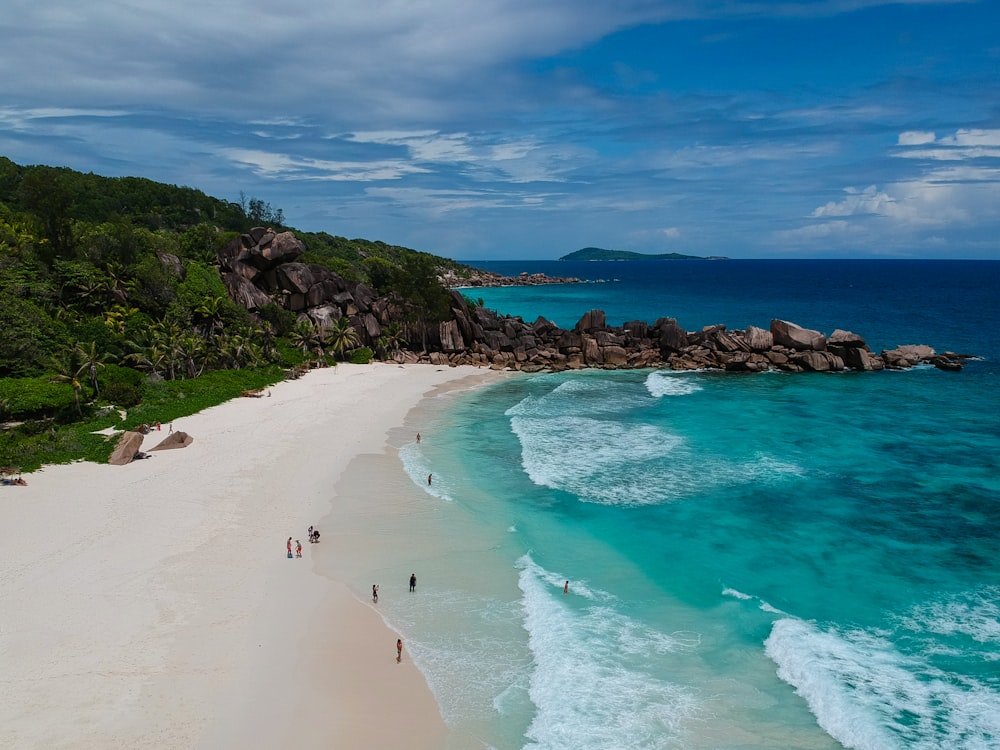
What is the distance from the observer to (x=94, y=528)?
90.2 ft

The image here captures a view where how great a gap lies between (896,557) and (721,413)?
24.1 metres

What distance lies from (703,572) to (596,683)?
8.69 meters

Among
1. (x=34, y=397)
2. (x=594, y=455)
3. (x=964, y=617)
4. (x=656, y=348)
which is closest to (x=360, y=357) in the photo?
(x=34, y=397)

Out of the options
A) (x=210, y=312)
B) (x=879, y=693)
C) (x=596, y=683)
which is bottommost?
(x=596, y=683)

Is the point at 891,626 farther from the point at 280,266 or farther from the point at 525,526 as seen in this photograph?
the point at 280,266

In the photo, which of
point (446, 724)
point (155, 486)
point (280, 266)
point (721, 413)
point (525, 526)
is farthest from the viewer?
point (280, 266)

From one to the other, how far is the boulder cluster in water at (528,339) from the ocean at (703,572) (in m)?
17.0

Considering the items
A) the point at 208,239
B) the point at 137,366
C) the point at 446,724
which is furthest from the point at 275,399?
the point at 446,724

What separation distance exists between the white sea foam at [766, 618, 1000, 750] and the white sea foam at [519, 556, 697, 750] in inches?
139

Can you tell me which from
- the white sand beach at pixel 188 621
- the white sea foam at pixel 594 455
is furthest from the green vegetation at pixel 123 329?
the white sea foam at pixel 594 455

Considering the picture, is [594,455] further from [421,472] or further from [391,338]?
[391,338]

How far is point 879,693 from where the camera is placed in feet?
61.0

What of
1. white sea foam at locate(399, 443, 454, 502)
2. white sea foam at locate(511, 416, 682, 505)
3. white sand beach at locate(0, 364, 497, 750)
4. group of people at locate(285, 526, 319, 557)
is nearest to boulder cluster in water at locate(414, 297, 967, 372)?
white sea foam at locate(511, 416, 682, 505)

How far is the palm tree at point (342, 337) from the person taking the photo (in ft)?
227
